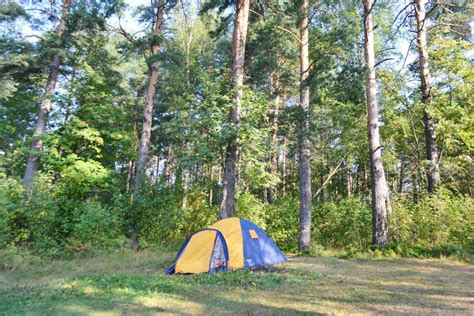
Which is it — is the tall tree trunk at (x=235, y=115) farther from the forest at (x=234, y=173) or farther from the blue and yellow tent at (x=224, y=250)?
the blue and yellow tent at (x=224, y=250)

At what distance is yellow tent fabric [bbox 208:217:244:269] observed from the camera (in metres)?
7.24

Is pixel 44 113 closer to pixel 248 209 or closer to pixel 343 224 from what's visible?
pixel 248 209

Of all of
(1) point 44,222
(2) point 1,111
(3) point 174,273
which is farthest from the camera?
(2) point 1,111

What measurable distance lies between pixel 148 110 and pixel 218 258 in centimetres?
723

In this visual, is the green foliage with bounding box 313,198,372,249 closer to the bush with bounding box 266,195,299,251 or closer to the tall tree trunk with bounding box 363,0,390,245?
the bush with bounding box 266,195,299,251

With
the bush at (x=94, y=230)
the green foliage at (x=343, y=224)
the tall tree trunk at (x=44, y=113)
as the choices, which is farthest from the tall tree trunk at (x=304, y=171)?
the tall tree trunk at (x=44, y=113)

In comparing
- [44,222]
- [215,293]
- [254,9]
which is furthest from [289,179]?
[215,293]

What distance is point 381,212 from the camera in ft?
32.3

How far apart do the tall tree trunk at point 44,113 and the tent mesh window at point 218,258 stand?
335 inches

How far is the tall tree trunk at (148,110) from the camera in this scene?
11.8 meters

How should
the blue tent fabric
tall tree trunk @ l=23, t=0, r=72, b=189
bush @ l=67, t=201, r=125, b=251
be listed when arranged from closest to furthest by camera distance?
the blue tent fabric
bush @ l=67, t=201, r=125, b=251
tall tree trunk @ l=23, t=0, r=72, b=189

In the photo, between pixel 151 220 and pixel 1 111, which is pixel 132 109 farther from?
pixel 151 220

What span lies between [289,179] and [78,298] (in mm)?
19144

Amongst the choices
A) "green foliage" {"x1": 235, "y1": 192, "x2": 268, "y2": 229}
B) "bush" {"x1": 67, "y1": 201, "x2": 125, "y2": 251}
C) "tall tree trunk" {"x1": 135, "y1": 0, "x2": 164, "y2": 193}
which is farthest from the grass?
"green foliage" {"x1": 235, "y1": 192, "x2": 268, "y2": 229}
